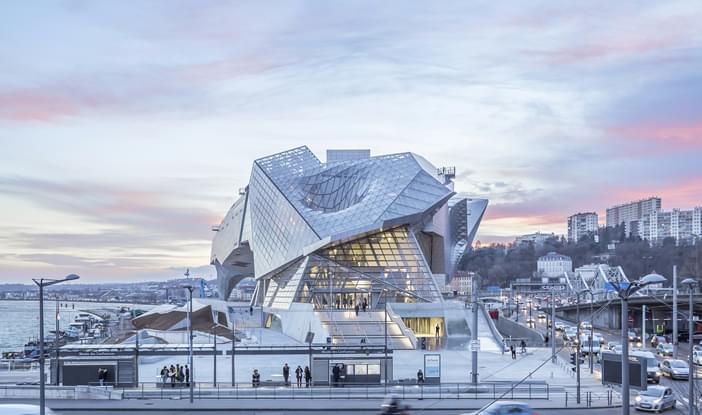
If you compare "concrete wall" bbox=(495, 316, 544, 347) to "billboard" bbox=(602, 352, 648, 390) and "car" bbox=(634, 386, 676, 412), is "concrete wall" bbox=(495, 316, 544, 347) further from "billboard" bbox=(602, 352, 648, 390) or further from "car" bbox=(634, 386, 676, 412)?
"billboard" bbox=(602, 352, 648, 390)

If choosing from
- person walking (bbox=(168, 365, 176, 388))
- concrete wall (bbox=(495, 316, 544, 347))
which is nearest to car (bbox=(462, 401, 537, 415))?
person walking (bbox=(168, 365, 176, 388))

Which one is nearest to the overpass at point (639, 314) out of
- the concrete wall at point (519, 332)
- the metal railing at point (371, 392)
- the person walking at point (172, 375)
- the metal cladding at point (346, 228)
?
the concrete wall at point (519, 332)

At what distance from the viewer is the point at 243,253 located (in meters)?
99.4

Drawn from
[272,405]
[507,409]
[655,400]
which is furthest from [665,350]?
[507,409]

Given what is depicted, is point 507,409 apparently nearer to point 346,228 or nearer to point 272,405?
point 272,405

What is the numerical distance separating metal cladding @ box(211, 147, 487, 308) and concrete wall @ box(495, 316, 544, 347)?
29.3ft

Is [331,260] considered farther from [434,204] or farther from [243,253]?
[243,253]

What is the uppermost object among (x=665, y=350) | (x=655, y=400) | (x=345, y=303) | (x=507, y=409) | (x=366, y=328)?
(x=507, y=409)

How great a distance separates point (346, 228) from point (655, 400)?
4127 centimetres

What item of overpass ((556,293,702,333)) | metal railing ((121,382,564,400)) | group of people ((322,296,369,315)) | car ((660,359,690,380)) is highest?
group of people ((322,296,369,315))

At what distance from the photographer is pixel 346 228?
70.2 m

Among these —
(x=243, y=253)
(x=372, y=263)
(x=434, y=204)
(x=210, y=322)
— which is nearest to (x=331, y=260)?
(x=372, y=263)

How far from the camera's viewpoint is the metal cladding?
71000 millimetres

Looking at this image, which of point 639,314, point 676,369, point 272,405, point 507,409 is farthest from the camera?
point 639,314
